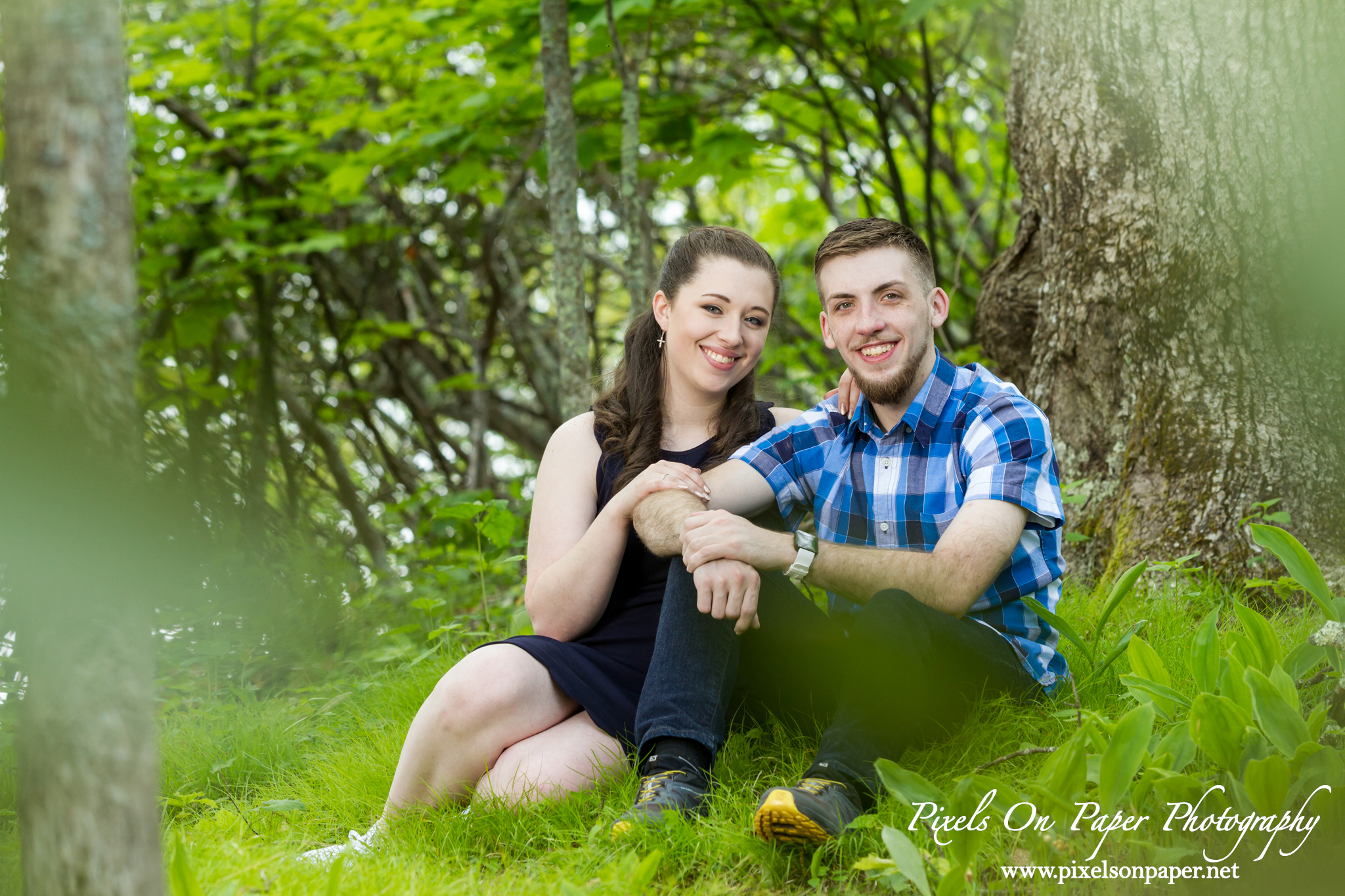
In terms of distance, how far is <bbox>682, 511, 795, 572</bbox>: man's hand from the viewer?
2055 mm

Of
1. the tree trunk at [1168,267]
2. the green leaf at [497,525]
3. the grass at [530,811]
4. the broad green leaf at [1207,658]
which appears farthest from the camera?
the green leaf at [497,525]

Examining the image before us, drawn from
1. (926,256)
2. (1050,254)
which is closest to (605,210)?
(1050,254)

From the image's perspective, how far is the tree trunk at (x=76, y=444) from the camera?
3.13ft

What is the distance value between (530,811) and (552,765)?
117mm

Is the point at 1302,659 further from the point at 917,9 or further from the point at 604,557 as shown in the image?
the point at 917,9

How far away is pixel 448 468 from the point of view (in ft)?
22.5

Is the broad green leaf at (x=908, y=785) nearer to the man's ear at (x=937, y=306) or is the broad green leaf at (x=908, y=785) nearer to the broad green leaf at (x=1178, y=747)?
the broad green leaf at (x=1178, y=747)

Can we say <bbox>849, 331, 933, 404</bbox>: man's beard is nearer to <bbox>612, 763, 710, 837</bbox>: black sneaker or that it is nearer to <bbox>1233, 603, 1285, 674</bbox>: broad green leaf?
<bbox>1233, 603, 1285, 674</bbox>: broad green leaf

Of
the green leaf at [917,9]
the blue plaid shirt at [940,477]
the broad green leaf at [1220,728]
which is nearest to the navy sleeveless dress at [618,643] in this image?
the blue plaid shirt at [940,477]

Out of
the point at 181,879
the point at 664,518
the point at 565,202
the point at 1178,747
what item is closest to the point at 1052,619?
the point at 1178,747

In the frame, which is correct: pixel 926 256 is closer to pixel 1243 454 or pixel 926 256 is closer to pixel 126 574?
pixel 1243 454

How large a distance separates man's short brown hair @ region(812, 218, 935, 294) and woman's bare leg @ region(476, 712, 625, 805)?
1.29 metres

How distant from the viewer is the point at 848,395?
2.41 meters

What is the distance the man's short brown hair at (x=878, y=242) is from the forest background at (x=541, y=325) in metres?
0.76
